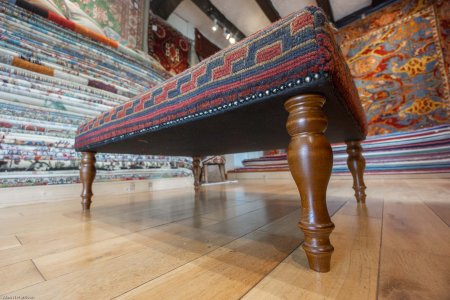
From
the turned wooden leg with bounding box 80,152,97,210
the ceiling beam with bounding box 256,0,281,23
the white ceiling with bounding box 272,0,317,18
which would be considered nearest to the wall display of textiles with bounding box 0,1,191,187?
the turned wooden leg with bounding box 80,152,97,210

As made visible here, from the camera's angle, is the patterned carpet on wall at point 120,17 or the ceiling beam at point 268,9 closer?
the patterned carpet on wall at point 120,17

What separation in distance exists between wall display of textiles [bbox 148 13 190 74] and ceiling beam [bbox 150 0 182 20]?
13 cm

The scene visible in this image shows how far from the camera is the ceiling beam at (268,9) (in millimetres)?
2954

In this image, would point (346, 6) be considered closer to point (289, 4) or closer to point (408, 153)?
point (289, 4)

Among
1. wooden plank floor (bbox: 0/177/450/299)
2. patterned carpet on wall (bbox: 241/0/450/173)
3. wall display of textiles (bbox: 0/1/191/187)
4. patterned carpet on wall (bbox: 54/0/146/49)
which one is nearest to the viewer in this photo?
wooden plank floor (bbox: 0/177/450/299)

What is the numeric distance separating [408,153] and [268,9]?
9.10ft

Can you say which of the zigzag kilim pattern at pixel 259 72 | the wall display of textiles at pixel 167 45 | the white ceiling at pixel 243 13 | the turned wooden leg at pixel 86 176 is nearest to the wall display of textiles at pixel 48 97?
the turned wooden leg at pixel 86 176

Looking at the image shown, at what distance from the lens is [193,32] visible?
3.40 m

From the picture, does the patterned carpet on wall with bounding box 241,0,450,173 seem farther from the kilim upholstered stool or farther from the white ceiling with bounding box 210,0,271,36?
the kilim upholstered stool

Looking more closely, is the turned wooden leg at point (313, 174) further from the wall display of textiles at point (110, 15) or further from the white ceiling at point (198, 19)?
the white ceiling at point (198, 19)

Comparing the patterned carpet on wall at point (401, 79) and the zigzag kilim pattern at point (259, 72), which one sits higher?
the patterned carpet on wall at point (401, 79)

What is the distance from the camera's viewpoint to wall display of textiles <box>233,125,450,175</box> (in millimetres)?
2111

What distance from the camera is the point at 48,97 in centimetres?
148

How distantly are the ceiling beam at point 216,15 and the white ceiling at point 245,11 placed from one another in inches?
1.8
